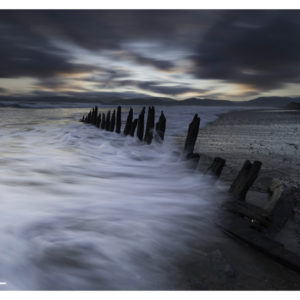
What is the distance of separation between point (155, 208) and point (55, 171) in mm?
3001

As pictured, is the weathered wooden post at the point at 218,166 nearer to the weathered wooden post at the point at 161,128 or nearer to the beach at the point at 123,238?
the beach at the point at 123,238

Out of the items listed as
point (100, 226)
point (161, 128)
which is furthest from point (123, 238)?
point (161, 128)

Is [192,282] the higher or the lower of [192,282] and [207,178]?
the lower

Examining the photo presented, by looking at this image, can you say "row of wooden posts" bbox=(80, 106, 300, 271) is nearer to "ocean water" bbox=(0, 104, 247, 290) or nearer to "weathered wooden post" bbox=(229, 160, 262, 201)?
"weathered wooden post" bbox=(229, 160, 262, 201)

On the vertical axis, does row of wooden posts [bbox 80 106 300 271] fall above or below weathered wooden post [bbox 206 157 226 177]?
below

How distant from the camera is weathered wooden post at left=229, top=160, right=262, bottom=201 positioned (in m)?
3.56

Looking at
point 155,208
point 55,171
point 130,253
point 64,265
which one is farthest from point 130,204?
point 55,171

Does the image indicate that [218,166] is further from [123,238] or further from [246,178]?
[123,238]

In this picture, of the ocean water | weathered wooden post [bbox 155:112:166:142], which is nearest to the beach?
the ocean water

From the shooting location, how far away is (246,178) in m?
3.62

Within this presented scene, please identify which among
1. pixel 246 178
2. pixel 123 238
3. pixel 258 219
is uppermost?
pixel 246 178

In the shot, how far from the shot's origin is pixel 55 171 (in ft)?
19.5

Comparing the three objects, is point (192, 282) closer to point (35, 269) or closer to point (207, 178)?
point (35, 269)

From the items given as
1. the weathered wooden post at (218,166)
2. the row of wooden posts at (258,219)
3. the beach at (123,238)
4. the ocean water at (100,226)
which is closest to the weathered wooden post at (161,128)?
the ocean water at (100,226)
